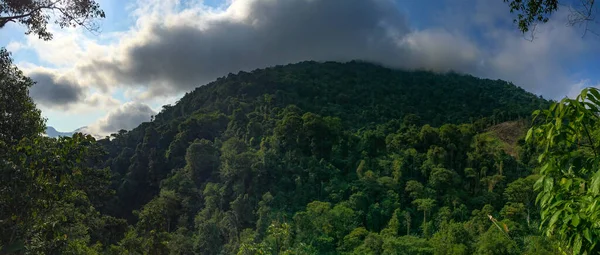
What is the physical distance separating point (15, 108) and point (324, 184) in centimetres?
3173

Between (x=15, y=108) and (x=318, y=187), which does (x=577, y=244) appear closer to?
(x=15, y=108)

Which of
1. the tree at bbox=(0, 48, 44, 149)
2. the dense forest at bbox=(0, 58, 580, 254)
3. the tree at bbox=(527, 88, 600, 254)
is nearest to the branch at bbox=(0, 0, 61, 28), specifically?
the tree at bbox=(0, 48, 44, 149)

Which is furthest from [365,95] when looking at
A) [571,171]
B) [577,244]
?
[577,244]

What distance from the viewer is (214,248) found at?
32.9 metres

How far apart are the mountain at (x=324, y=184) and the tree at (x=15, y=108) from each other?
1294 centimetres

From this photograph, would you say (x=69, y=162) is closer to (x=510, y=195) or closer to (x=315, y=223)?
(x=315, y=223)

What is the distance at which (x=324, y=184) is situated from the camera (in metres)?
36.9

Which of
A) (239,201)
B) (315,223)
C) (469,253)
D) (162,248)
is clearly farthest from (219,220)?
(469,253)

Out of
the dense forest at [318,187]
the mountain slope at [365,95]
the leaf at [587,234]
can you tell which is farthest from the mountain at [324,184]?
the leaf at [587,234]

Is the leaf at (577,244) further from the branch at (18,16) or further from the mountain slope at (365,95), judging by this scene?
the mountain slope at (365,95)

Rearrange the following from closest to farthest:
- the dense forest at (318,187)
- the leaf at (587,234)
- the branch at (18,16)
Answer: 1. the leaf at (587,234)
2. the branch at (18,16)
3. the dense forest at (318,187)

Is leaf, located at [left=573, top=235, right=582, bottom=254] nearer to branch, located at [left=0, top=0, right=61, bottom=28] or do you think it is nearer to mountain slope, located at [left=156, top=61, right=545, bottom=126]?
branch, located at [left=0, top=0, right=61, bottom=28]

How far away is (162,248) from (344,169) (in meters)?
19.0

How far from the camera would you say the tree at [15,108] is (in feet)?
20.5
